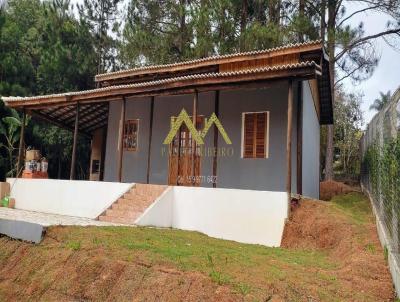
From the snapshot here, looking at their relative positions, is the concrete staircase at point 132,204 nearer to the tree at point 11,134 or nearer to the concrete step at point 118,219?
the concrete step at point 118,219

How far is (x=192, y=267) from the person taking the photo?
5059 mm

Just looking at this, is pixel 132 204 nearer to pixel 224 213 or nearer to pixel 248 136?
pixel 224 213

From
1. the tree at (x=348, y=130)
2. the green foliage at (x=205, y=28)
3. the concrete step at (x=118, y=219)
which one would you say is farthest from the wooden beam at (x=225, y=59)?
the tree at (x=348, y=130)

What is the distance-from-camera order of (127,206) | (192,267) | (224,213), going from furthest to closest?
1. (127,206)
2. (224,213)
3. (192,267)

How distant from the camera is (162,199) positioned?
9.70m

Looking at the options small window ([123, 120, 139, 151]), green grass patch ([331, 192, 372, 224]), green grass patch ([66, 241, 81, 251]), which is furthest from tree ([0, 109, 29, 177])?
green grass patch ([331, 192, 372, 224])

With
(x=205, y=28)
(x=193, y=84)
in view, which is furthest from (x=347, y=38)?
(x=193, y=84)

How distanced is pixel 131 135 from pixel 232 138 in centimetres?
396

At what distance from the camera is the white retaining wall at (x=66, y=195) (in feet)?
35.6

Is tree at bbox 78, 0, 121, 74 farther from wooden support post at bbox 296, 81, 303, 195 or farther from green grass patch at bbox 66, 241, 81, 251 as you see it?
green grass patch at bbox 66, 241, 81, 251

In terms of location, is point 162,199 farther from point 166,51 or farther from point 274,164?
point 166,51

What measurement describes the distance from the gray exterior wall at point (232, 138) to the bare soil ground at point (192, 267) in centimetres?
323

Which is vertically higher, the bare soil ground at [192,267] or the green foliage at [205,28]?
the green foliage at [205,28]

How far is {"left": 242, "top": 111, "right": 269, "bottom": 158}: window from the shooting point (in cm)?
1130
